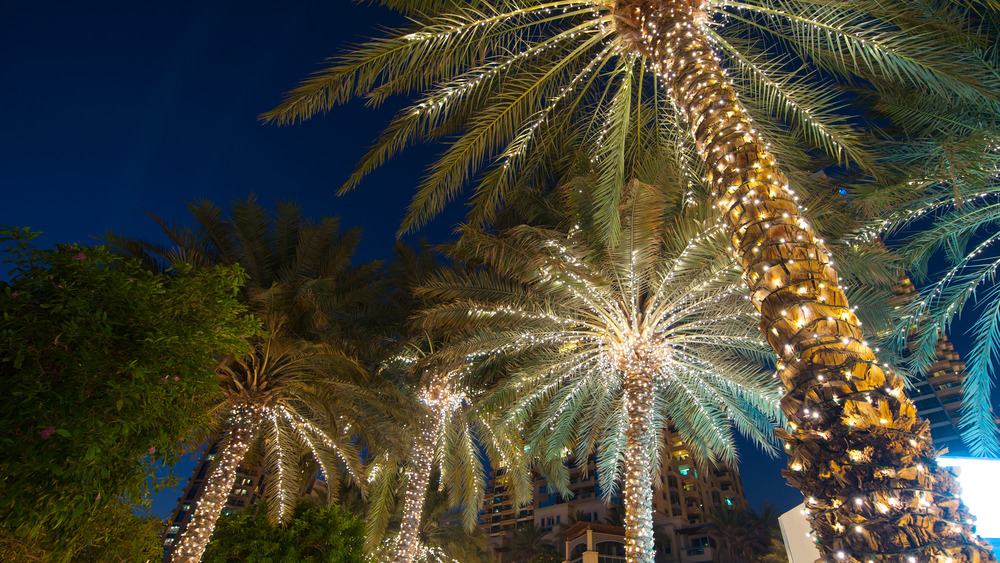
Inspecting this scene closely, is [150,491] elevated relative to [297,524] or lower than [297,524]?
→ lower

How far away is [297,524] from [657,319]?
10908mm

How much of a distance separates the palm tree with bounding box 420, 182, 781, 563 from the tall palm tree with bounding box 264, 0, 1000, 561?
Result: 1.51 meters

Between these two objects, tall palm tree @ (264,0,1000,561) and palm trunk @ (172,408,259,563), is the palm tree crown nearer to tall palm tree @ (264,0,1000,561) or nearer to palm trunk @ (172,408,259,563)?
tall palm tree @ (264,0,1000,561)

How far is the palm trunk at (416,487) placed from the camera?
1068 cm

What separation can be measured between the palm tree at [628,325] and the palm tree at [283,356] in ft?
7.79

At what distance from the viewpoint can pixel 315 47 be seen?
66.1 metres

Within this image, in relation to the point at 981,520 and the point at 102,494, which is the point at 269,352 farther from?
the point at 981,520

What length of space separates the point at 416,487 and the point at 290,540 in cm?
446

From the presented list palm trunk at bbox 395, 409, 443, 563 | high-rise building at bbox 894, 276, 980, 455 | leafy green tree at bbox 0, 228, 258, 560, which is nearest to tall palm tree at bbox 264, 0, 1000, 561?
high-rise building at bbox 894, 276, 980, 455

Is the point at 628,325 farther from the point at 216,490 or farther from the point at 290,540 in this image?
the point at 290,540

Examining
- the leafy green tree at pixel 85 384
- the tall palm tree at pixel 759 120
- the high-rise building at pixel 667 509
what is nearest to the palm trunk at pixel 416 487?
the tall palm tree at pixel 759 120

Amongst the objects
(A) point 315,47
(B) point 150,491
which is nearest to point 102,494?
(B) point 150,491

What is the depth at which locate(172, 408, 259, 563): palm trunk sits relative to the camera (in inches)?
358

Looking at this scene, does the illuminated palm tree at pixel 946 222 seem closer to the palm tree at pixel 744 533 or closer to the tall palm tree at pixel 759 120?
the tall palm tree at pixel 759 120
